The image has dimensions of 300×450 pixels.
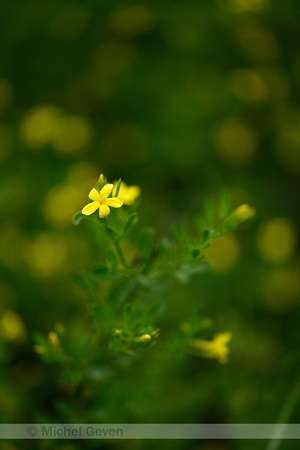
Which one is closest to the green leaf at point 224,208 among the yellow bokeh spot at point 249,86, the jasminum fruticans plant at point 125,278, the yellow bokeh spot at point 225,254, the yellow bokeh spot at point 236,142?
the jasminum fruticans plant at point 125,278

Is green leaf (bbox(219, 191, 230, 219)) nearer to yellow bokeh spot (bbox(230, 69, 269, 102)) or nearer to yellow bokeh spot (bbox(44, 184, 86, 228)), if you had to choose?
yellow bokeh spot (bbox(44, 184, 86, 228))

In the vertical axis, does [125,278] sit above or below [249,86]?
below

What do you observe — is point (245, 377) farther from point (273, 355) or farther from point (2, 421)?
point (2, 421)

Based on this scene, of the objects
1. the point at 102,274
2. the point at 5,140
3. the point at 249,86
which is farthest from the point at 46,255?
the point at 249,86

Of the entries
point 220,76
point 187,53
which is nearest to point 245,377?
point 220,76

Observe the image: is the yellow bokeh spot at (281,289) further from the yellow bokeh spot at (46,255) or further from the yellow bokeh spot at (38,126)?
the yellow bokeh spot at (38,126)

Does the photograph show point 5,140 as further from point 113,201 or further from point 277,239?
point 113,201
